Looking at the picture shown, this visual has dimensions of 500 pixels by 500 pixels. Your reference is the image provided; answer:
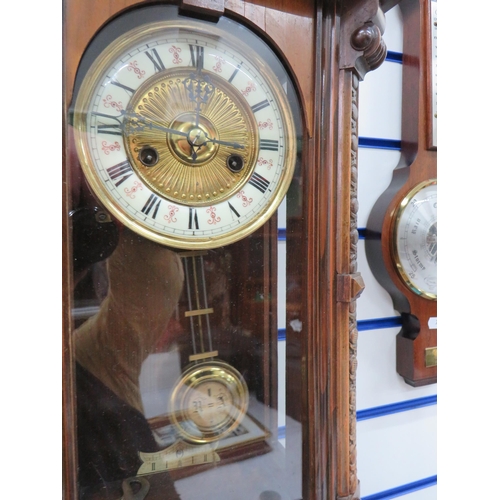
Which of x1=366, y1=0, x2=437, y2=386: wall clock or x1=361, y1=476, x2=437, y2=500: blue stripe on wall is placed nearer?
x1=366, y1=0, x2=437, y2=386: wall clock

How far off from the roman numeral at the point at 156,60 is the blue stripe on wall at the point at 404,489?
915 mm

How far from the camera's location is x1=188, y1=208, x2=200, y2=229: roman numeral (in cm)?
47

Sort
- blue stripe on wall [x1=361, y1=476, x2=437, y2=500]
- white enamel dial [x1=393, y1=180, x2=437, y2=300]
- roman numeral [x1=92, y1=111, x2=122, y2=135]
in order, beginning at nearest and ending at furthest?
roman numeral [x1=92, y1=111, x2=122, y2=135] → white enamel dial [x1=393, y1=180, x2=437, y2=300] → blue stripe on wall [x1=361, y1=476, x2=437, y2=500]

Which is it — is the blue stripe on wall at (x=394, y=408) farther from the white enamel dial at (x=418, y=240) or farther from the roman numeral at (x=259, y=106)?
the roman numeral at (x=259, y=106)

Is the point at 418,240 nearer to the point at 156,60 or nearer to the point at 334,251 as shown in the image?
the point at 334,251

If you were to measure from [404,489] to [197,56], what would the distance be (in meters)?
0.98

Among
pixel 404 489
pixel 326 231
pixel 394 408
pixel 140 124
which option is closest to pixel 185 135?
pixel 140 124

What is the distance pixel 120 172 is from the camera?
0.44 meters

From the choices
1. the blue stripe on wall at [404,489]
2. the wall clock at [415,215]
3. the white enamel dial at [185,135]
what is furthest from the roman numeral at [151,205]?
the blue stripe on wall at [404,489]

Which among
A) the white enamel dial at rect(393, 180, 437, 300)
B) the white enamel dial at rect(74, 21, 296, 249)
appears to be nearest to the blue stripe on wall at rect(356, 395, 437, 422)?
the white enamel dial at rect(393, 180, 437, 300)

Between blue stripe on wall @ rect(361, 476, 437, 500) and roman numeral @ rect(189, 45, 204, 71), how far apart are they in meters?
0.90

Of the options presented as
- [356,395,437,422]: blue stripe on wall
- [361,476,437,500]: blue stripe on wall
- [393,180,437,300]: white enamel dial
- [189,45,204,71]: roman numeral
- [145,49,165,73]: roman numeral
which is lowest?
[361,476,437,500]: blue stripe on wall

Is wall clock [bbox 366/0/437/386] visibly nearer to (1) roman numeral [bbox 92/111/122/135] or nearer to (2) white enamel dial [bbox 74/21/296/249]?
(2) white enamel dial [bbox 74/21/296/249]

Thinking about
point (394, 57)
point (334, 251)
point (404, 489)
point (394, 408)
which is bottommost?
point (404, 489)
